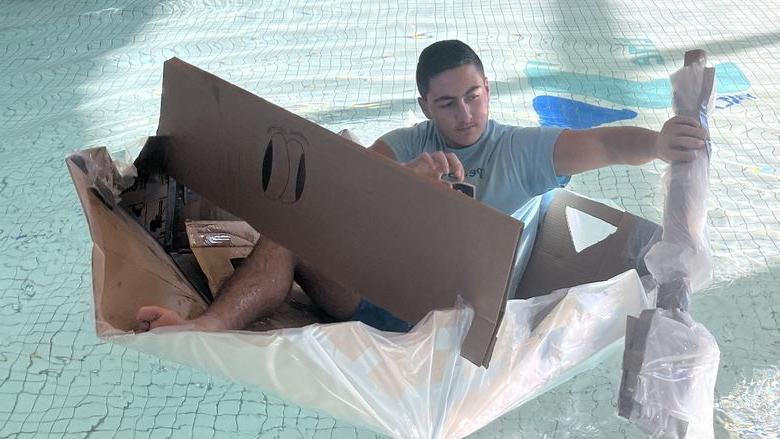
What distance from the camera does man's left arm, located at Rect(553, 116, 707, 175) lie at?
1.21 metres

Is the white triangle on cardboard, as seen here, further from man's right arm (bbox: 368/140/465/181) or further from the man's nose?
man's right arm (bbox: 368/140/465/181)

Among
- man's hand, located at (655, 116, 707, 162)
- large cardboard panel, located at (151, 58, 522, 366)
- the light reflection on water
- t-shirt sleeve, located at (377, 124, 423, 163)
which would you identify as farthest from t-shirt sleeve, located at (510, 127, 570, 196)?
the light reflection on water

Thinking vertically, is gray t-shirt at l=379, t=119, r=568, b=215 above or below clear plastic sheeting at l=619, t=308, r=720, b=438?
above

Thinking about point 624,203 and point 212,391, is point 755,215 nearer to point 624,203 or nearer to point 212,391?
point 624,203

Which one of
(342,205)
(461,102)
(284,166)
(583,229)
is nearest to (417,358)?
(342,205)

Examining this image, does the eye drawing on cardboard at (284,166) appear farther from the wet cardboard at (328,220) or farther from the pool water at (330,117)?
the pool water at (330,117)

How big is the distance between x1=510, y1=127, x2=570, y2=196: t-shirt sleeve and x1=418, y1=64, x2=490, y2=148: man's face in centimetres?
8

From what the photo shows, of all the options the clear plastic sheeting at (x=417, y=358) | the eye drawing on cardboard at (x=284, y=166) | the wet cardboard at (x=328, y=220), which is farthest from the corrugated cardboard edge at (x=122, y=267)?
the eye drawing on cardboard at (x=284, y=166)

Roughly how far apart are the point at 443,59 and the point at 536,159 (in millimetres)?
281

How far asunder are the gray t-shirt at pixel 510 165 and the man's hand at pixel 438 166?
27 centimetres

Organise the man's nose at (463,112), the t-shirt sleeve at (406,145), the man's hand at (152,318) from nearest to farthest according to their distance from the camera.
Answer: the man's hand at (152,318) → the man's nose at (463,112) → the t-shirt sleeve at (406,145)

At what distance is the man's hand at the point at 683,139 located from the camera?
1201 mm

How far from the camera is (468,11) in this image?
167 inches

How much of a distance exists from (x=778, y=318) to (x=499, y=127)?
94cm
